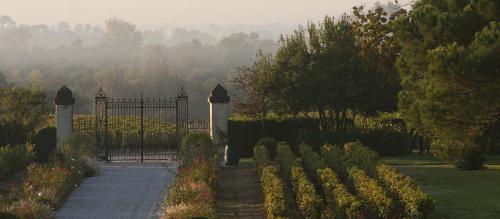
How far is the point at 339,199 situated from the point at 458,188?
628 cm

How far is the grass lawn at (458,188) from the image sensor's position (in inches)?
644

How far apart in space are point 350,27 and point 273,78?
12.3 ft

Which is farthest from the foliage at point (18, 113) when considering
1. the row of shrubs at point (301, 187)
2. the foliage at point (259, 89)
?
the row of shrubs at point (301, 187)

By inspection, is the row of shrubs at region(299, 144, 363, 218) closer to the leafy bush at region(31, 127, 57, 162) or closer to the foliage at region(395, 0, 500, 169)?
the foliage at region(395, 0, 500, 169)

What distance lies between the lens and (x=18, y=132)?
29641 mm

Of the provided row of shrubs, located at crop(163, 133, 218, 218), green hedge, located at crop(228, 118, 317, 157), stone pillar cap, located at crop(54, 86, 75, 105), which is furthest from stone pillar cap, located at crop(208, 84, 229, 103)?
stone pillar cap, located at crop(54, 86, 75, 105)

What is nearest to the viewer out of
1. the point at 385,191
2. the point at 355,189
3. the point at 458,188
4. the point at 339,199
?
the point at 339,199

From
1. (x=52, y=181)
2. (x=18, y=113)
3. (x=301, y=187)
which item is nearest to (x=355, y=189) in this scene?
(x=301, y=187)

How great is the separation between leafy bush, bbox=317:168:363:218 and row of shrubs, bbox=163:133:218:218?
2209 millimetres

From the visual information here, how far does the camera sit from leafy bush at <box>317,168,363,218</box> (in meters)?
14.0

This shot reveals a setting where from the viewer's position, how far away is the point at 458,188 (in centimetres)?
1970

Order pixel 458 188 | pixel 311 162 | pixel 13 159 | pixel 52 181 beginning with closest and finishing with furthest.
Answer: pixel 52 181 < pixel 458 188 < pixel 311 162 < pixel 13 159

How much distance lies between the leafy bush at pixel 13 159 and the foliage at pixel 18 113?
4478 mm

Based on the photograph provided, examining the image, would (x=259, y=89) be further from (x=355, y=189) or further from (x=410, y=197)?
(x=410, y=197)
